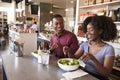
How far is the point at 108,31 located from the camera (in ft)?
5.67

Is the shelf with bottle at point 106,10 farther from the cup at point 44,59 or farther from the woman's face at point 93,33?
the cup at point 44,59

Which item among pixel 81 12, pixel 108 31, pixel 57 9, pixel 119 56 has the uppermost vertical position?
pixel 57 9

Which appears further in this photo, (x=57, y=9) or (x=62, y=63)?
(x=57, y=9)

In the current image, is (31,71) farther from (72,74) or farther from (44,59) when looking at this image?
(72,74)

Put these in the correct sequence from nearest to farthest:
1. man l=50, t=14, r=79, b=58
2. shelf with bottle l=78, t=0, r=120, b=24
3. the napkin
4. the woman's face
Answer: the napkin, the woman's face, man l=50, t=14, r=79, b=58, shelf with bottle l=78, t=0, r=120, b=24

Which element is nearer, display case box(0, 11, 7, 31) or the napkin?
the napkin

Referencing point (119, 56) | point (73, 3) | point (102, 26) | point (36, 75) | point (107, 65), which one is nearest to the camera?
point (36, 75)

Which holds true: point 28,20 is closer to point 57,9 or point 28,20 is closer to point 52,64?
point 57,9

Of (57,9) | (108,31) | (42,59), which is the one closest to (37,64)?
(42,59)

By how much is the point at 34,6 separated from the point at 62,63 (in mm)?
9631

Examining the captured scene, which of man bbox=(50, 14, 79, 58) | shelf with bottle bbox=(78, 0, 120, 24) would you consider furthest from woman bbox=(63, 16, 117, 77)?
shelf with bottle bbox=(78, 0, 120, 24)

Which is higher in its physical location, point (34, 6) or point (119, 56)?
point (34, 6)

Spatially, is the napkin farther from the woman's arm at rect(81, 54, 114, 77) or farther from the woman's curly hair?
the woman's curly hair

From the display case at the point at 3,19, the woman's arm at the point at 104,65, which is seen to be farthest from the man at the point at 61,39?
the display case at the point at 3,19
